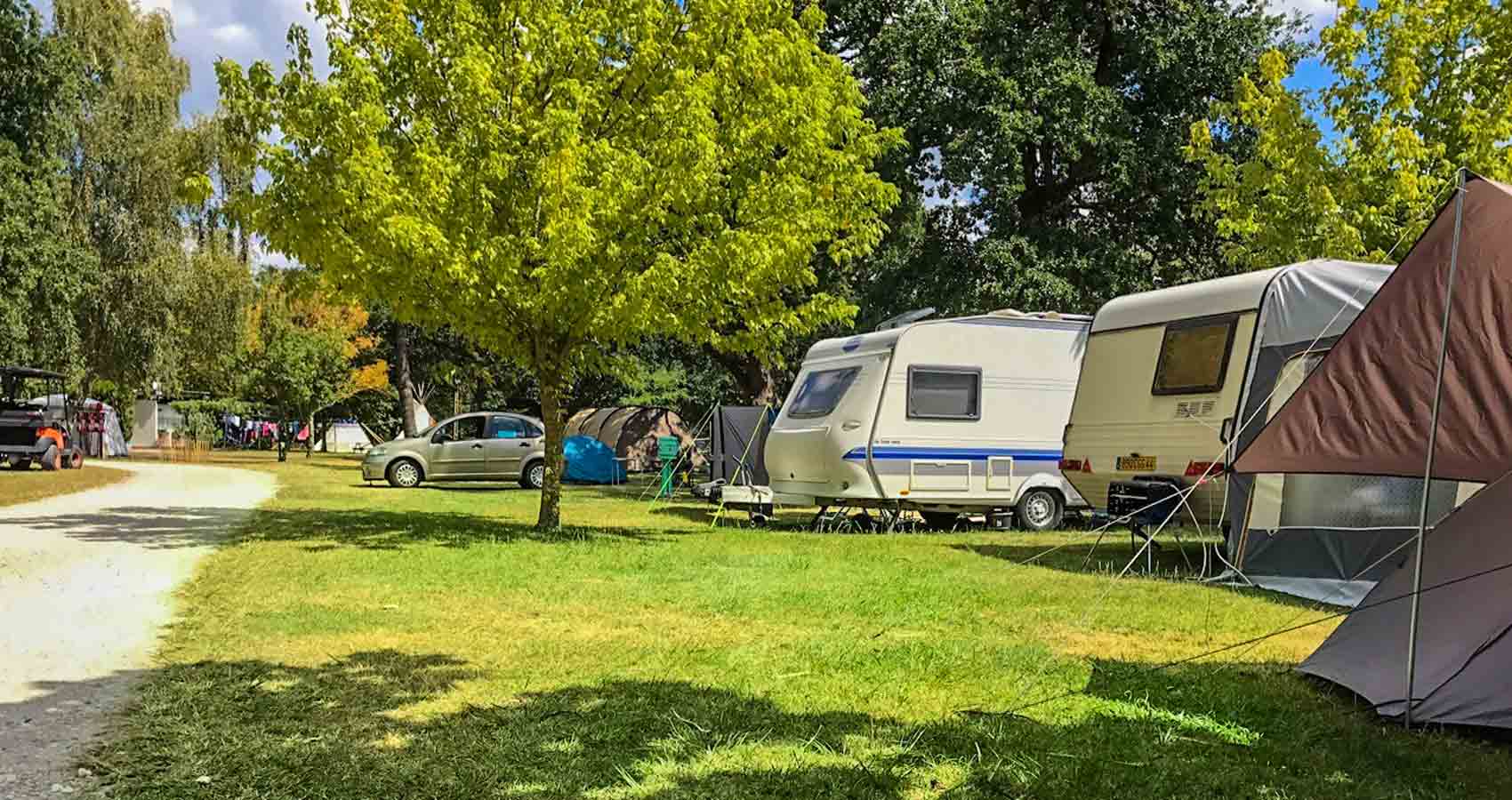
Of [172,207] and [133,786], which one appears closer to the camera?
[133,786]

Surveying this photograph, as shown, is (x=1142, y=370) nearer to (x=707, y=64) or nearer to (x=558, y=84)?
(x=707, y=64)

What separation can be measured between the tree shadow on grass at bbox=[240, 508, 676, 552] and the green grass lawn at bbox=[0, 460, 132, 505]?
463 centimetres

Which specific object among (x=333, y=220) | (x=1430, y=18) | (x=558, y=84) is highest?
(x=1430, y=18)

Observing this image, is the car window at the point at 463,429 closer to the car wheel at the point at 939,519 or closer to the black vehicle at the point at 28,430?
the black vehicle at the point at 28,430

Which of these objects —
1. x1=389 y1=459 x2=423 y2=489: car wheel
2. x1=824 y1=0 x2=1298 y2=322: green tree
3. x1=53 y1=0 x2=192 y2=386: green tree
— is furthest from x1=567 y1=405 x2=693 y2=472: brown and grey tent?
x1=53 y1=0 x2=192 y2=386: green tree

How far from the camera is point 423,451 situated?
2380 centimetres

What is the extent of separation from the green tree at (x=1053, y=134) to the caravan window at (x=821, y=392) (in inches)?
273

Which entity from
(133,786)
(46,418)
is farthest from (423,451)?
(133,786)

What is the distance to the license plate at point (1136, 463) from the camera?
11102 mm

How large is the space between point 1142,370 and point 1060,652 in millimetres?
5519

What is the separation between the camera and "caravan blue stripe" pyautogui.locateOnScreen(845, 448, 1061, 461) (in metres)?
14.2

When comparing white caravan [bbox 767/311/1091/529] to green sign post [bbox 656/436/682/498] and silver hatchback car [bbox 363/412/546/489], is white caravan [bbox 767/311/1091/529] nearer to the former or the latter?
green sign post [bbox 656/436/682/498]

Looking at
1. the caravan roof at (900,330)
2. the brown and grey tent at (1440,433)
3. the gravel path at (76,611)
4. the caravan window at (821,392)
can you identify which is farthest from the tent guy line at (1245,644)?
the caravan window at (821,392)

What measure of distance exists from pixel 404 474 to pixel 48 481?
6112mm
